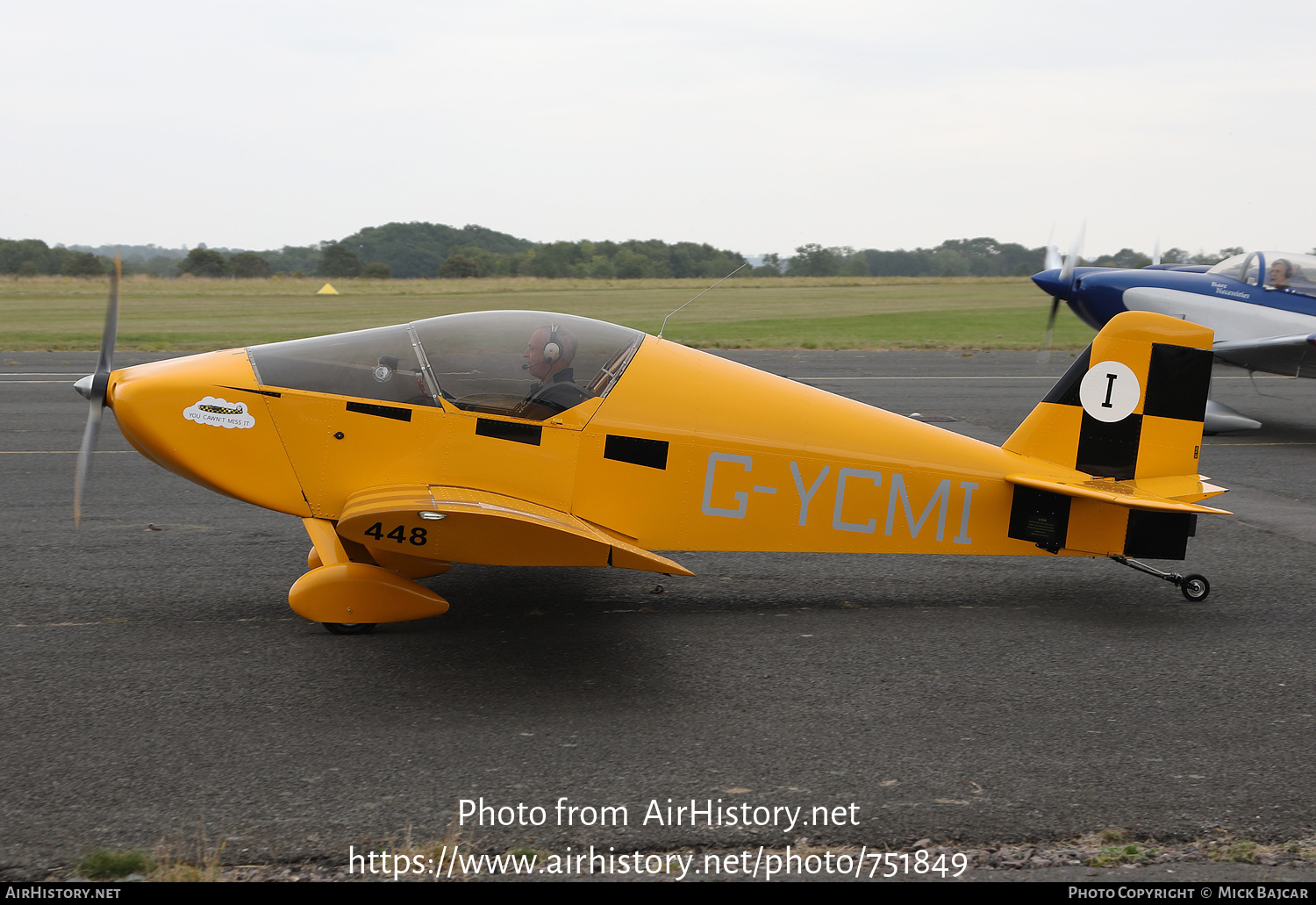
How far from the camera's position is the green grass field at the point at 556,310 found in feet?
96.1

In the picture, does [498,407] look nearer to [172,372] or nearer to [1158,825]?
[172,372]

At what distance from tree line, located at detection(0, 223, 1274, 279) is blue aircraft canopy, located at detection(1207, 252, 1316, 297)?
12.3 metres

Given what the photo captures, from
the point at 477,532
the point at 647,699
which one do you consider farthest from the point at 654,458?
the point at 647,699

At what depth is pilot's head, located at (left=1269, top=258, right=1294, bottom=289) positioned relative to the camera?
13898 mm

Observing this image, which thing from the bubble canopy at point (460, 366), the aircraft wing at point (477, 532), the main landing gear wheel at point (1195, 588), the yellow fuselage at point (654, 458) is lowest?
the main landing gear wheel at point (1195, 588)

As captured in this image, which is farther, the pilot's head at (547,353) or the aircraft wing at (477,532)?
the pilot's head at (547,353)

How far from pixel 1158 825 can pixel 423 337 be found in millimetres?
4648

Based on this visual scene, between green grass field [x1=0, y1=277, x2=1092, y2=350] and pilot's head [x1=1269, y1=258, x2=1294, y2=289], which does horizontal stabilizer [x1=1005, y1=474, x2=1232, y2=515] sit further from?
green grass field [x1=0, y1=277, x2=1092, y2=350]

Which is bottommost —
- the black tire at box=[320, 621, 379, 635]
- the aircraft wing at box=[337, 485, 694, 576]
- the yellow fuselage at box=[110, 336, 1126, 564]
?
the black tire at box=[320, 621, 379, 635]

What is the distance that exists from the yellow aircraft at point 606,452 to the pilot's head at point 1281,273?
9.12m

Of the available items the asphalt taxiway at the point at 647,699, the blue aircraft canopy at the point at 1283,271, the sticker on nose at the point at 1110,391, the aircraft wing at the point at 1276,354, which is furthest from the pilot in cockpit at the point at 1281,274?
the sticker on nose at the point at 1110,391

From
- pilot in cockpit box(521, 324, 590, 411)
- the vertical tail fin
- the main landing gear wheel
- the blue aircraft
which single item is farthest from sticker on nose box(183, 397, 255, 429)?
the blue aircraft

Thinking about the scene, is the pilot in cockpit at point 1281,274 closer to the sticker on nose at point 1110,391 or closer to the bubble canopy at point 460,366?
the sticker on nose at point 1110,391
